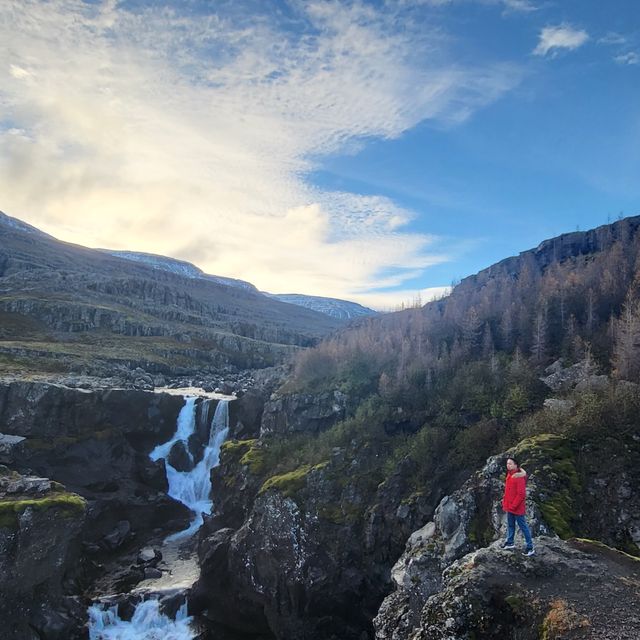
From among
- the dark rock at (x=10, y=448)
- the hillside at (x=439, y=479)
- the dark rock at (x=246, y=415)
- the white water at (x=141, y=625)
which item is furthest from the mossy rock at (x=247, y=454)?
the dark rock at (x=10, y=448)

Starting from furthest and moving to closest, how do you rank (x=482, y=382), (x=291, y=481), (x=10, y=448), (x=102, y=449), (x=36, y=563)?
(x=102, y=449)
(x=10, y=448)
(x=482, y=382)
(x=291, y=481)
(x=36, y=563)

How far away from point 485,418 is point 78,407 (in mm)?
67623

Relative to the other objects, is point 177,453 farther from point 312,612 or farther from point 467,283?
point 467,283

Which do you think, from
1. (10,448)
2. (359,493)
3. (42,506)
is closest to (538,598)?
(359,493)

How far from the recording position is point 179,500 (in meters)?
72.8

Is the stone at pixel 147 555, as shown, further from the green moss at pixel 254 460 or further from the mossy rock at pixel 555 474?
the mossy rock at pixel 555 474

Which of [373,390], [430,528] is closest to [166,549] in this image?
[373,390]

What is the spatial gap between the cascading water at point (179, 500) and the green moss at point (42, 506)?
908cm

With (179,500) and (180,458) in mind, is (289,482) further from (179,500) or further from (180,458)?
(180,458)

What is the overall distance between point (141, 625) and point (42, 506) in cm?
1368

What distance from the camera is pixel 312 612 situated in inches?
1649

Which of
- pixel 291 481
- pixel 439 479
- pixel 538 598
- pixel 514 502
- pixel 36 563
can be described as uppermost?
pixel 514 502

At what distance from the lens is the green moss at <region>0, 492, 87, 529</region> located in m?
39.3

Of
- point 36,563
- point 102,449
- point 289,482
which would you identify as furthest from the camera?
point 102,449
